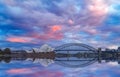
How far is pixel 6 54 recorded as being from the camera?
193 metres

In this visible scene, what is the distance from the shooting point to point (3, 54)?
18725 centimetres

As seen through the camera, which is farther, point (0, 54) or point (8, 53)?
point (8, 53)

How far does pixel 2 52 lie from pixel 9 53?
324 inches

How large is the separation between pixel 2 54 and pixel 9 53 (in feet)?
39.4

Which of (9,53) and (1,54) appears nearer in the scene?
(1,54)

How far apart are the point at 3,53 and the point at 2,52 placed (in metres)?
0.79

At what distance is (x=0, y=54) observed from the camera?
603ft

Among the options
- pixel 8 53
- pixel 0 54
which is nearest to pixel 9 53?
pixel 8 53

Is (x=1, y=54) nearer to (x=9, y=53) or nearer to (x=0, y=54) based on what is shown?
(x=0, y=54)

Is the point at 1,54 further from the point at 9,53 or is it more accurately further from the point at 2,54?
the point at 9,53

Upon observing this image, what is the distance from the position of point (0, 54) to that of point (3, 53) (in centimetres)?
554

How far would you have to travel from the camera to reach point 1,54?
18412 centimetres

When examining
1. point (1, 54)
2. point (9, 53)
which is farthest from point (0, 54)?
point (9, 53)

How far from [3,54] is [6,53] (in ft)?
22.6
